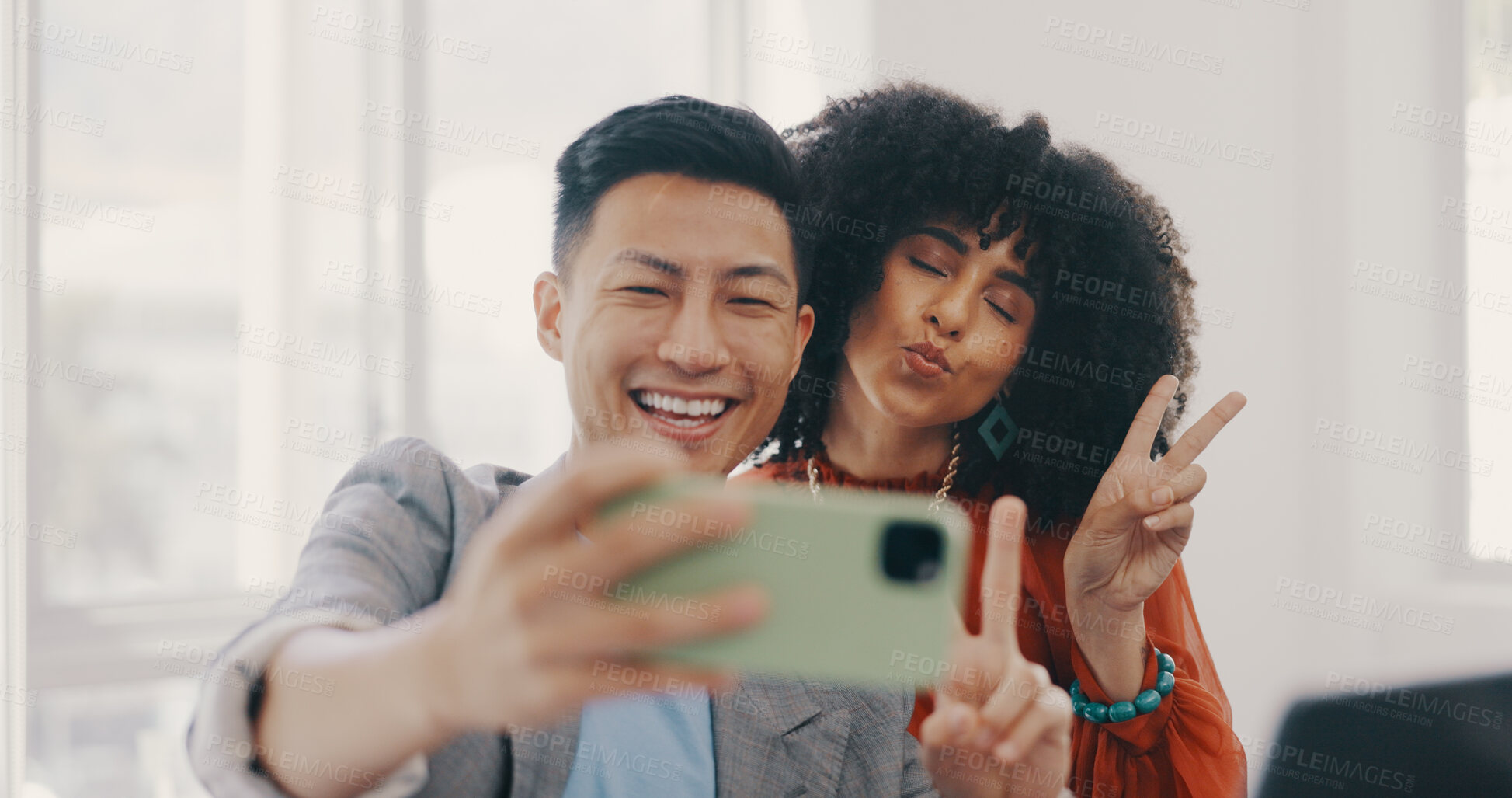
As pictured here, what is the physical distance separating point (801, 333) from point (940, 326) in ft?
0.58

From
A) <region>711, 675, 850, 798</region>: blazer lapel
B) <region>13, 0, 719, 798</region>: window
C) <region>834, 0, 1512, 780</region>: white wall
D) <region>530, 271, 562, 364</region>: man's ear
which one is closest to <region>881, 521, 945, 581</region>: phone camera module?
<region>711, 675, 850, 798</region>: blazer lapel

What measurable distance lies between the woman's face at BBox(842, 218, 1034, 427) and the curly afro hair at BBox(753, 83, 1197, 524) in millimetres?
17

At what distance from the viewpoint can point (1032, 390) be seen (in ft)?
3.89

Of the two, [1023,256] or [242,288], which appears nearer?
[1023,256]

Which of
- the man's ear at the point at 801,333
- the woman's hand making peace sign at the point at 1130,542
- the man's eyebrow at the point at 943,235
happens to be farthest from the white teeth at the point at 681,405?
the woman's hand making peace sign at the point at 1130,542

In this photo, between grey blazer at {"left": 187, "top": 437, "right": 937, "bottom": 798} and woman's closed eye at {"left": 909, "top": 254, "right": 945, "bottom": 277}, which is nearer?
grey blazer at {"left": 187, "top": 437, "right": 937, "bottom": 798}

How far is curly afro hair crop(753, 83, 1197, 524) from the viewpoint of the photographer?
1.16 metres

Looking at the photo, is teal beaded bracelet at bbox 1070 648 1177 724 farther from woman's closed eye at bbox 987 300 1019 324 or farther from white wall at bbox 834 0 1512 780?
woman's closed eye at bbox 987 300 1019 324

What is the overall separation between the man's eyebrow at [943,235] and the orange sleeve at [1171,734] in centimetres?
51

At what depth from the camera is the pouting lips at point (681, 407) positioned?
106 centimetres

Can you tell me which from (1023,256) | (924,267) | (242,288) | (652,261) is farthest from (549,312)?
(242,288)

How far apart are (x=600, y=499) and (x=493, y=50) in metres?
1.20

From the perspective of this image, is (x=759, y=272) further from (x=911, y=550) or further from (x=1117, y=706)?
(x=1117, y=706)

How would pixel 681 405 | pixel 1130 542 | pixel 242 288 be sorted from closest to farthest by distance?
1. pixel 681 405
2. pixel 1130 542
3. pixel 242 288
